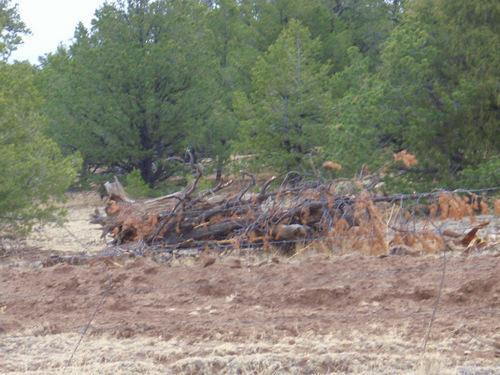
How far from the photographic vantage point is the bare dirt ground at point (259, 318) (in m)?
4.55

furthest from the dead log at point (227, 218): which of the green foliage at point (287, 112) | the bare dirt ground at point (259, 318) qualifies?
the green foliage at point (287, 112)

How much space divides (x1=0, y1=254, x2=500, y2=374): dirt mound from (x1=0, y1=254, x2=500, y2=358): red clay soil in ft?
0.04

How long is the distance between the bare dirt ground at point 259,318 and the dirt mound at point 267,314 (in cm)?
1

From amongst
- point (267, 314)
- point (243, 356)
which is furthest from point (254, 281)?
point (243, 356)

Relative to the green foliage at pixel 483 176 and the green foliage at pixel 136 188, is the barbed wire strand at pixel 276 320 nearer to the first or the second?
the green foliage at pixel 483 176

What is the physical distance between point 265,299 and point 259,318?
514 mm

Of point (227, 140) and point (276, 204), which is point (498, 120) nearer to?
point (276, 204)

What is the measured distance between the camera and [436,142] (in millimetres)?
15594

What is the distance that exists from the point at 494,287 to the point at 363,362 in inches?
74.3

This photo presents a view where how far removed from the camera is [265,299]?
6.17 metres

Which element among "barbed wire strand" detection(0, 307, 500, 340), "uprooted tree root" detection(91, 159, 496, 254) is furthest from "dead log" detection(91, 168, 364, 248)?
"barbed wire strand" detection(0, 307, 500, 340)

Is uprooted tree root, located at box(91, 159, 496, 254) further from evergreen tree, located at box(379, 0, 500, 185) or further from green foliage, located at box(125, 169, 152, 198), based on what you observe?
green foliage, located at box(125, 169, 152, 198)

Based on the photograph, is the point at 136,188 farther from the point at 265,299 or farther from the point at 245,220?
the point at 265,299

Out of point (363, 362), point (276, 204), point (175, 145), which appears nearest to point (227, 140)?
point (175, 145)
